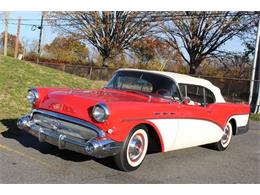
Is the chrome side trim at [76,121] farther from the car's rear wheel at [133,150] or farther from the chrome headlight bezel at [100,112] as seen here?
the car's rear wheel at [133,150]

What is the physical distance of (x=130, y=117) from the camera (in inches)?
202

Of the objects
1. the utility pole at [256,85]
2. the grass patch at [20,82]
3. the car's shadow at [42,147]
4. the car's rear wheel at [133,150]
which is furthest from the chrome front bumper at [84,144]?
the utility pole at [256,85]

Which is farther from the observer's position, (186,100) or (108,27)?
(108,27)

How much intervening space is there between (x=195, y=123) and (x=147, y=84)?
1.06 meters

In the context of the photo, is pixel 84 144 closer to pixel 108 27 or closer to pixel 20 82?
pixel 20 82

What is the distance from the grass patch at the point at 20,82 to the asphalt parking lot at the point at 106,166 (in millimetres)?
1689

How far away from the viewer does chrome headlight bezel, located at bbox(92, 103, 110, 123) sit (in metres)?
4.89

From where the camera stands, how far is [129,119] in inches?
201

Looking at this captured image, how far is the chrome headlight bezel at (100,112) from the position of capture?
489cm

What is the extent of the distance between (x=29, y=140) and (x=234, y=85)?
642 inches

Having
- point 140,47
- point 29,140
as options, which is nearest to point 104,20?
point 140,47

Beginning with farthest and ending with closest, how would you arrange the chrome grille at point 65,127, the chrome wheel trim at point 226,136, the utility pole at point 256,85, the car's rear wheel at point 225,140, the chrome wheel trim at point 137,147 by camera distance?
1. the utility pole at point 256,85
2. the chrome wheel trim at point 226,136
3. the car's rear wheel at point 225,140
4. the chrome wheel trim at point 137,147
5. the chrome grille at point 65,127

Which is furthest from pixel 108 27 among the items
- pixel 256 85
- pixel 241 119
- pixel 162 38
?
pixel 241 119

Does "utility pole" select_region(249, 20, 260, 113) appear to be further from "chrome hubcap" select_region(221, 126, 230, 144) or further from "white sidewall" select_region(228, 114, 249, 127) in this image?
"chrome hubcap" select_region(221, 126, 230, 144)
